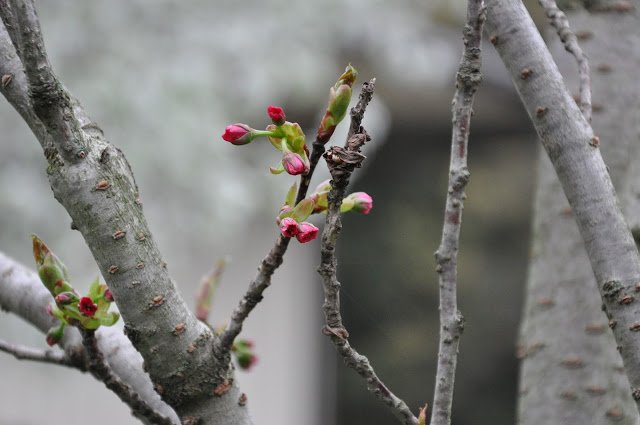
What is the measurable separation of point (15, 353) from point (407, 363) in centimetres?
526

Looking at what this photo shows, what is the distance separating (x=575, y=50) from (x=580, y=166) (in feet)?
0.52

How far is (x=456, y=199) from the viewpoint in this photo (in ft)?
2.42

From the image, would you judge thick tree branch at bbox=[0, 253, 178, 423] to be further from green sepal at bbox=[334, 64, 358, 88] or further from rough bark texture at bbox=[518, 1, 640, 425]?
rough bark texture at bbox=[518, 1, 640, 425]

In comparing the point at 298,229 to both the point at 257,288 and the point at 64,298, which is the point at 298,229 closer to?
the point at 257,288

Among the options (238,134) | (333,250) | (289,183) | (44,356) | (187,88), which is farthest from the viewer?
(289,183)

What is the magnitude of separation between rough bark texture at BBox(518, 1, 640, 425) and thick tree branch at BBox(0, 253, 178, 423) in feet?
1.70

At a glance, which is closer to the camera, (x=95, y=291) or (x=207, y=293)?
(x=95, y=291)

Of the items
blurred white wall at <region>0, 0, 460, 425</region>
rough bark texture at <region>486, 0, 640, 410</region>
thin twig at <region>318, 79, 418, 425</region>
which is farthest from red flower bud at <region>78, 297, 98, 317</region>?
blurred white wall at <region>0, 0, 460, 425</region>

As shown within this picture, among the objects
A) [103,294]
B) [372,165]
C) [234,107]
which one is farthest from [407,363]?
[103,294]

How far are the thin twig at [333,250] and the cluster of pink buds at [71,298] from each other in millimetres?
212

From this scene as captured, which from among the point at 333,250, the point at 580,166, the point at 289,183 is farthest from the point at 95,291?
the point at 289,183

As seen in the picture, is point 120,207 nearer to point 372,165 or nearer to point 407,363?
point 407,363

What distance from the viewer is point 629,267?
2.50 ft

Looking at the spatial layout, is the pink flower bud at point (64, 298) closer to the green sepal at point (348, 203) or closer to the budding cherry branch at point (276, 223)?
the budding cherry branch at point (276, 223)
